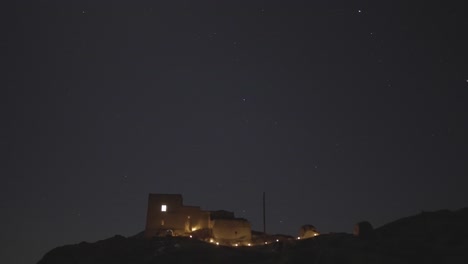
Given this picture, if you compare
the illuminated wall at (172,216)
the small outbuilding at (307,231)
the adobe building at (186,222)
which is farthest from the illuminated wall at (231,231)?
the small outbuilding at (307,231)

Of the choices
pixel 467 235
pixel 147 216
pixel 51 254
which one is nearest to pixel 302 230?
pixel 147 216

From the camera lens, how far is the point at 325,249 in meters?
45.2

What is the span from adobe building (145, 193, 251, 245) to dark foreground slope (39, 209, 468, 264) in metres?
7.98

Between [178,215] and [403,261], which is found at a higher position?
[178,215]

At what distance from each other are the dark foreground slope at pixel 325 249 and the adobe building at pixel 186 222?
7979 mm

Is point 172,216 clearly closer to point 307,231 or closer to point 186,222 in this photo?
point 186,222

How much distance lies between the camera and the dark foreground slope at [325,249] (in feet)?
138

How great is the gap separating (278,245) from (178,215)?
1745 cm

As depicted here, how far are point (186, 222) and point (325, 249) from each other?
26.9 meters

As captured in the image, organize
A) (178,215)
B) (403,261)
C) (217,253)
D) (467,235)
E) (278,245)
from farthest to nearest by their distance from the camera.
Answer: (178,215) < (278,245) < (217,253) < (467,235) < (403,261)

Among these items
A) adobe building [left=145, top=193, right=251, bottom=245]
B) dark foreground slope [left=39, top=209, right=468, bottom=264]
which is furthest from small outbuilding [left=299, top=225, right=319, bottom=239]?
dark foreground slope [left=39, top=209, right=468, bottom=264]

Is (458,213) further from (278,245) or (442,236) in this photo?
(278,245)

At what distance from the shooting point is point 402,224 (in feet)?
177

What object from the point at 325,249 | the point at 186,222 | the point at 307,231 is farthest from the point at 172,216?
the point at 325,249
